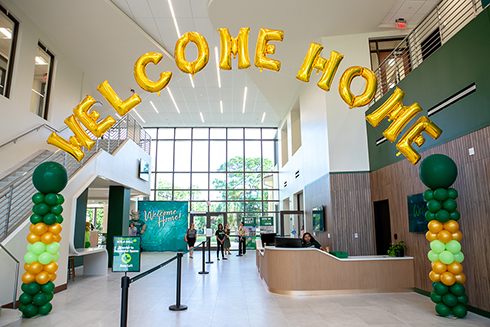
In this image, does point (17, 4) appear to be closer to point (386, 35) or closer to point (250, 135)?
point (386, 35)

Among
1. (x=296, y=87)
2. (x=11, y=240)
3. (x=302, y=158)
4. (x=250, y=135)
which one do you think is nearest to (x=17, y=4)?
(x=11, y=240)

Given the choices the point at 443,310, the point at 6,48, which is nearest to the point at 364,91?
the point at 443,310

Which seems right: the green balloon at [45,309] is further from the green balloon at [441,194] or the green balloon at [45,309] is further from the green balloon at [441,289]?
the green balloon at [441,194]

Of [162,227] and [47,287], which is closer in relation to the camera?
[47,287]

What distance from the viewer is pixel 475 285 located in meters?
5.32

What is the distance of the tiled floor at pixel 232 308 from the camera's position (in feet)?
16.1

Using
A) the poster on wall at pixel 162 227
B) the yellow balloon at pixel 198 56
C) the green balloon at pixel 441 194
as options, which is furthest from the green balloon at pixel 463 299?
the poster on wall at pixel 162 227

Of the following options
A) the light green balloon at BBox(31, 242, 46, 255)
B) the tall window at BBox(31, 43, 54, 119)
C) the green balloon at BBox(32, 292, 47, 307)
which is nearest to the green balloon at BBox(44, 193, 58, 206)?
the light green balloon at BBox(31, 242, 46, 255)

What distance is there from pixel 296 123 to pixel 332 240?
25.1 feet

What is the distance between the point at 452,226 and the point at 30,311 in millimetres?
6834

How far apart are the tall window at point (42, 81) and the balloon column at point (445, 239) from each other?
10.2m

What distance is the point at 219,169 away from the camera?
2145 cm

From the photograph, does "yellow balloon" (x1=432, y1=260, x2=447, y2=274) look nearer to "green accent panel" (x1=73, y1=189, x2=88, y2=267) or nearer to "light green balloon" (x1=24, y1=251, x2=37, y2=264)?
"light green balloon" (x1=24, y1=251, x2=37, y2=264)

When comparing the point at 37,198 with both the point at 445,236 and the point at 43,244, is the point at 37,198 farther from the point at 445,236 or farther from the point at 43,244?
the point at 445,236
